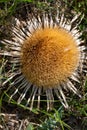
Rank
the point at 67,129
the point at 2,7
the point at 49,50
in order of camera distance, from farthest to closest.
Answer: the point at 2,7, the point at 67,129, the point at 49,50

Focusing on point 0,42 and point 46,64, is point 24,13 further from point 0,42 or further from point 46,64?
point 46,64

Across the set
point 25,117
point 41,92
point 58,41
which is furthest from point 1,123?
point 58,41

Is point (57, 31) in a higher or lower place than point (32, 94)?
higher

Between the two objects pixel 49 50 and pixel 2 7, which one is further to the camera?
pixel 2 7

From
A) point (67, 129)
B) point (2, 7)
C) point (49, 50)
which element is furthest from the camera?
point (2, 7)
